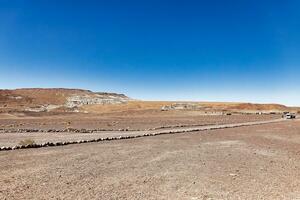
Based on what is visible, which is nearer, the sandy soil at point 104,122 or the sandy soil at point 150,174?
the sandy soil at point 150,174

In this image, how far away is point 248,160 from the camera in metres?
18.5

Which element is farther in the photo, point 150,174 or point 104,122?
point 104,122

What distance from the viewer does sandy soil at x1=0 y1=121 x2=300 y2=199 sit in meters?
11.6

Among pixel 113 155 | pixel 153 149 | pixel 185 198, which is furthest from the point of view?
pixel 153 149

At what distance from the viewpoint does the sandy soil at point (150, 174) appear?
11648mm

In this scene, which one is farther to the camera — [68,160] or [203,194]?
[68,160]

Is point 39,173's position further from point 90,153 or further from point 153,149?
point 153,149

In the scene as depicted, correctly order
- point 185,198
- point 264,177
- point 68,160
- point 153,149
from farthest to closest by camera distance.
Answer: point 153,149 < point 68,160 < point 264,177 < point 185,198

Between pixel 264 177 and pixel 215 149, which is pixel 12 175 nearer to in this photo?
pixel 264 177

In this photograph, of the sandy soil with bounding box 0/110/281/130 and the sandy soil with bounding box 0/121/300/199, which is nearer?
the sandy soil with bounding box 0/121/300/199

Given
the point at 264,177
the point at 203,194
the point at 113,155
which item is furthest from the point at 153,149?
the point at 203,194

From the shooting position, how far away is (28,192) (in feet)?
38.2

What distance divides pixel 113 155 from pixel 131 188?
315 inches

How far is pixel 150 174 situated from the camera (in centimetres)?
1468
